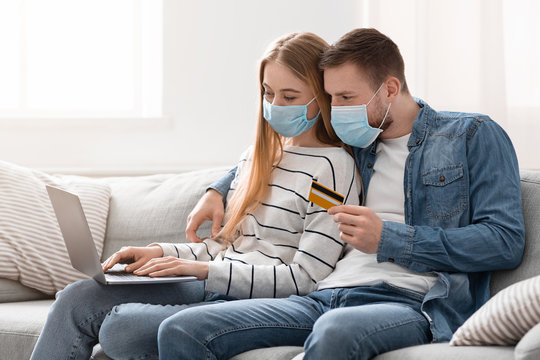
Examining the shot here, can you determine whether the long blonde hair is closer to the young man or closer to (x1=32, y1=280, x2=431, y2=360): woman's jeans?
the young man

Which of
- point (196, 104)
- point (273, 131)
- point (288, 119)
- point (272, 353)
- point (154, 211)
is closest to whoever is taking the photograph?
point (272, 353)

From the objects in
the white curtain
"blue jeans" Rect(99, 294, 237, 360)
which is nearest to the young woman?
"blue jeans" Rect(99, 294, 237, 360)

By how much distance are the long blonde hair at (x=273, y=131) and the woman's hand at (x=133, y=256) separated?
0.18 m

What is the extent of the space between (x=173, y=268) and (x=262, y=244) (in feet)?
0.84

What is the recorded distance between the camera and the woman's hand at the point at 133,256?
169 cm

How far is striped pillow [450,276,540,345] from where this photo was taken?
124 centimetres

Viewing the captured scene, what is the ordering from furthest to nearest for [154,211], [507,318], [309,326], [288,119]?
1. [154,211]
2. [288,119]
3. [309,326]
4. [507,318]

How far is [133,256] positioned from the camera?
174 cm

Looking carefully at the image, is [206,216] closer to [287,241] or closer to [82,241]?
[287,241]

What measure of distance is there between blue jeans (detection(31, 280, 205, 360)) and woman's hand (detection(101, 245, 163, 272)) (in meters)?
0.05

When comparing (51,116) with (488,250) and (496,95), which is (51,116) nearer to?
(496,95)

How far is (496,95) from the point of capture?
256 cm

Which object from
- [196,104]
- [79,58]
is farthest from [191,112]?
[79,58]

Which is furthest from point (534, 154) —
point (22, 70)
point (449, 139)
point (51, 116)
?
point (22, 70)
